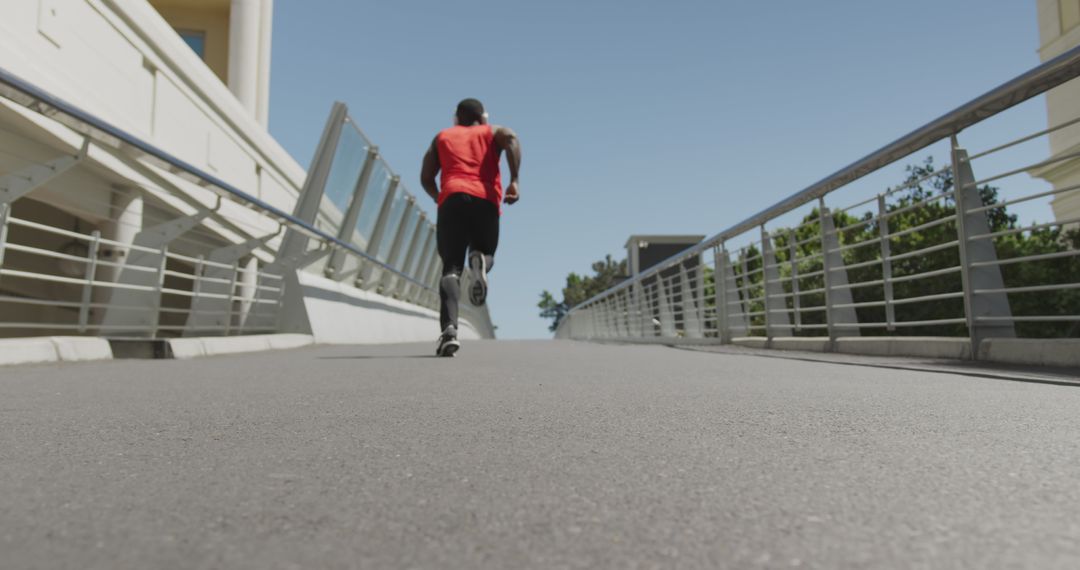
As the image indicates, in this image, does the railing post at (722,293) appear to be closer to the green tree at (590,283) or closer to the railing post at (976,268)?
the railing post at (976,268)

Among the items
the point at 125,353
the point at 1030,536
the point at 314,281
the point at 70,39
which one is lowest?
the point at 1030,536

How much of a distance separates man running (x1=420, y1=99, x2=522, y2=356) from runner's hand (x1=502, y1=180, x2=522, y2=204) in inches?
6.2

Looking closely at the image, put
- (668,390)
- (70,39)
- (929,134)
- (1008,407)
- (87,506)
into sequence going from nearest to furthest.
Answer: (87,506) < (1008,407) < (668,390) < (929,134) < (70,39)

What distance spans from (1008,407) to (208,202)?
1593 centimetres

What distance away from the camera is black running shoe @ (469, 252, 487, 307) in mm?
6117

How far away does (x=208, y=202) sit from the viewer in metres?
15.7

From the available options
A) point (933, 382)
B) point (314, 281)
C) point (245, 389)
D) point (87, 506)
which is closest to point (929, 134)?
point (933, 382)

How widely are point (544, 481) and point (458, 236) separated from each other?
4.72m

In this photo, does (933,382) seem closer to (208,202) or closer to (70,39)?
(70,39)

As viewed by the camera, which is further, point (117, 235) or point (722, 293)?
point (117, 235)

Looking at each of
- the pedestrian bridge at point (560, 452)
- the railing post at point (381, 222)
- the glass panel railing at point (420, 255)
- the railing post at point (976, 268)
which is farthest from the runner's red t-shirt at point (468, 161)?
the glass panel railing at point (420, 255)

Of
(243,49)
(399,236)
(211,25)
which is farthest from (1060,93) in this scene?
(211,25)

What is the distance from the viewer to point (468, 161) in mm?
5992

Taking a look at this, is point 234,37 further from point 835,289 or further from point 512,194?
point 835,289
